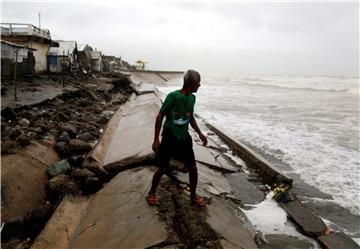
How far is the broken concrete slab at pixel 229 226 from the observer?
3371mm

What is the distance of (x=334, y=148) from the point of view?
9.64m

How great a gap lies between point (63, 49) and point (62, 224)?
27610 mm

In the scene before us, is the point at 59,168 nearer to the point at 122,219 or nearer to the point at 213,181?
the point at 122,219

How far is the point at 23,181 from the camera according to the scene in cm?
479

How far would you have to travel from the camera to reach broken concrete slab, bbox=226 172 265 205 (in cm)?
567

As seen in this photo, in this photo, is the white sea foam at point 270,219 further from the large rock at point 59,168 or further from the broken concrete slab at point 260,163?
the large rock at point 59,168

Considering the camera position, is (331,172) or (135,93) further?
(135,93)

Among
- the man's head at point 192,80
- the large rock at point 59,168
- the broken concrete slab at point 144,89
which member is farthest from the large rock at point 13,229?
the broken concrete slab at point 144,89

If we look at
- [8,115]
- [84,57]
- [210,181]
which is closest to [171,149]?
[210,181]

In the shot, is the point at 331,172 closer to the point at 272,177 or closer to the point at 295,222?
Result: the point at 272,177

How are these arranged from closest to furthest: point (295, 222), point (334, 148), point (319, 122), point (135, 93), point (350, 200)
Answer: point (295, 222), point (350, 200), point (334, 148), point (319, 122), point (135, 93)

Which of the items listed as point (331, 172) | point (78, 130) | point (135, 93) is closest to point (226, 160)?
point (331, 172)

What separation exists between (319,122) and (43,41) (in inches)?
822

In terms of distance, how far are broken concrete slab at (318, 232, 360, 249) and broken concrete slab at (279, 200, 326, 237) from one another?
0.14 metres
